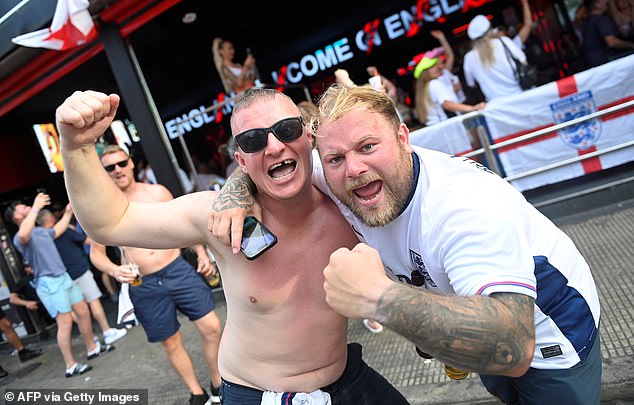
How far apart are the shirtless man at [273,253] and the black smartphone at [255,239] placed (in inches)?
6.4

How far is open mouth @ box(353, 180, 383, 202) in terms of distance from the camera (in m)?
1.75

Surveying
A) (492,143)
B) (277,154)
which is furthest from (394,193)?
(492,143)

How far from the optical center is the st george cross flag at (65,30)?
5395 millimetres

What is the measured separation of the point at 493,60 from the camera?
5.83m

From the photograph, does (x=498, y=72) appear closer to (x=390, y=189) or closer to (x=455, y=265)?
(x=390, y=189)

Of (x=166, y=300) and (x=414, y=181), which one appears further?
(x=166, y=300)

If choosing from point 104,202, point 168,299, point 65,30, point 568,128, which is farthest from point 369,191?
point 65,30

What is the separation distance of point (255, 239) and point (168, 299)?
2435mm

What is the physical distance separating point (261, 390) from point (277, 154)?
1073 millimetres

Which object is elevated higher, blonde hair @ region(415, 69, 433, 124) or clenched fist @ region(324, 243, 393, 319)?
blonde hair @ region(415, 69, 433, 124)

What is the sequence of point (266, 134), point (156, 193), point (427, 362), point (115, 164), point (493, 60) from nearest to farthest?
point (266, 134) < point (427, 362) < point (115, 164) < point (156, 193) < point (493, 60)

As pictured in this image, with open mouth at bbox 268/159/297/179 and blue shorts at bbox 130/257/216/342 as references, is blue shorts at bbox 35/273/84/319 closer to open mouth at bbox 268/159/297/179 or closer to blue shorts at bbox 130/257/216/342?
blue shorts at bbox 130/257/216/342

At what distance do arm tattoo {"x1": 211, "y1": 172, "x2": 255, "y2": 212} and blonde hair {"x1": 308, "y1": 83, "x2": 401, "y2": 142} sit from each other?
511 mm

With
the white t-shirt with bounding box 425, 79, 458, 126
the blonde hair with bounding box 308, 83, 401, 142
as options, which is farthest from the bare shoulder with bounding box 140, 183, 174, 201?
the white t-shirt with bounding box 425, 79, 458, 126
